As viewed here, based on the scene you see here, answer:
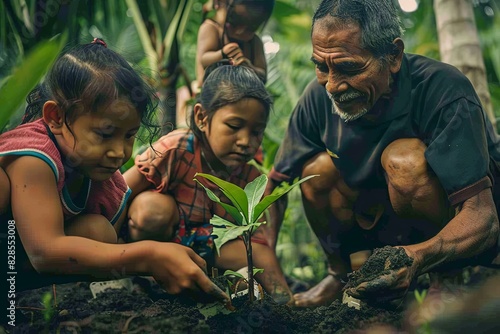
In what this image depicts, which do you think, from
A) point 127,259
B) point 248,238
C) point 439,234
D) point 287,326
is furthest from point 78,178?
point 439,234

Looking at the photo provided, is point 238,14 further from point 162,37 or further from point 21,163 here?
point 21,163

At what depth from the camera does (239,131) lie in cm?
254

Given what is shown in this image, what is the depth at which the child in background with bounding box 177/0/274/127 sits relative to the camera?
2961mm

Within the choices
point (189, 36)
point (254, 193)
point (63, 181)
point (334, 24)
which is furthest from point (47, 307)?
point (189, 36)

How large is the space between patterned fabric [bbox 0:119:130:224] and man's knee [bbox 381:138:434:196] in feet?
3.04

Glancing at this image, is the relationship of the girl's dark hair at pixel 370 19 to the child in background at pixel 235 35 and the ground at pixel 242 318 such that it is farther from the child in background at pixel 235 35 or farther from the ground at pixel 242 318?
the ground at pixel 242 318

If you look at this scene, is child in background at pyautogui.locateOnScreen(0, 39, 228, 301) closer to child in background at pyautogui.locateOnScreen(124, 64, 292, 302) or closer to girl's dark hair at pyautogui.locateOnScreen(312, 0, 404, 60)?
child in background at pyautogui.locateOnScreen(124, 64, 292, 302)

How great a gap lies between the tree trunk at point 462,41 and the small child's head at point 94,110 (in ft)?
5.25

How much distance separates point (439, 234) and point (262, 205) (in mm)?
635

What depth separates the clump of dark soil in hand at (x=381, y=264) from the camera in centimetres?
196

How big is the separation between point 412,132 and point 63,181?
4.03 feet

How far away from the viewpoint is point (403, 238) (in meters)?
2.54

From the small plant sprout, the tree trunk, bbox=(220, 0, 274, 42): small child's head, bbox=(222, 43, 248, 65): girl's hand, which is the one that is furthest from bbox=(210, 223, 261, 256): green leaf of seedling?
the tree trunk

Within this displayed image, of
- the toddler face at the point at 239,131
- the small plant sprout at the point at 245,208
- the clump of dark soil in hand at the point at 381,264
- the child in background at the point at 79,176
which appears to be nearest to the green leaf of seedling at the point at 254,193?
the small plant sprout at the point at 245,208
